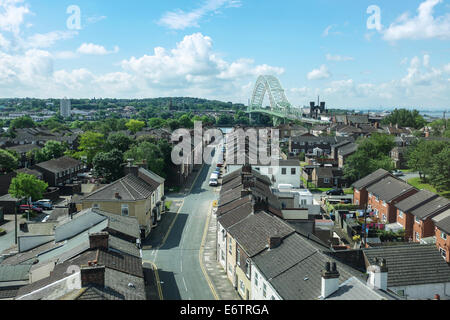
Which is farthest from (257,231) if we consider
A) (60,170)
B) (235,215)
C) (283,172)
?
(60,170)

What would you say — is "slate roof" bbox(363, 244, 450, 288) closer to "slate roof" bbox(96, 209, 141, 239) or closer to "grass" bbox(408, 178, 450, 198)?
"slate roof" bbox(96, 209, 141, 239)

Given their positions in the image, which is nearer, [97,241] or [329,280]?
[329,280]

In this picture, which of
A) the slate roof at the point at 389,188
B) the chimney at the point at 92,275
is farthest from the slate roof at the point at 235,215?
the slate roof at the point at 389,188

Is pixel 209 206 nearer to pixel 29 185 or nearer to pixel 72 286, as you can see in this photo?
pixel 29 185

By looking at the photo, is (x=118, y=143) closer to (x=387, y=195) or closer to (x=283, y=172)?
(x=283, y=172)

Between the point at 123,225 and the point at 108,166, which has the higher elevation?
the point at 108,166

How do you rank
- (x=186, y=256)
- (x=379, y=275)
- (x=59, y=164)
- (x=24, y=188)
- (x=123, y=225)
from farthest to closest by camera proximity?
1. (x=59, y=164)
2. (x=24, y=188)
3. (x=186, y=256)
4. (x=123, y=225)
5. (x=379, y=275)

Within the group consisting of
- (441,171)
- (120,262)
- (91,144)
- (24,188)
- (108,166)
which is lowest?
(24,188)
